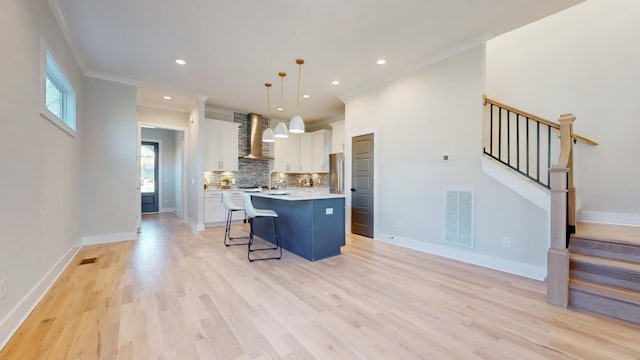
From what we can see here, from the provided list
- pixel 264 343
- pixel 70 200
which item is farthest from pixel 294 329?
pixel 70 200

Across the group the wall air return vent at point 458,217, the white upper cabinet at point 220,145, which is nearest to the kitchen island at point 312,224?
the wall air return vent at point 458,217

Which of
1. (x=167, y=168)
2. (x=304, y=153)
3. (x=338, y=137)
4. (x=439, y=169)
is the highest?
(x=338, y=137)

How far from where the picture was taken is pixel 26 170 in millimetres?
2125

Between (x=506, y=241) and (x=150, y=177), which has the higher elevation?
(x=150, y=177)

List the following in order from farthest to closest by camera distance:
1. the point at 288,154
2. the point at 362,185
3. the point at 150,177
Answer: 1. the point at 150,177
2. the point at 288,154
3. the point at 362,185

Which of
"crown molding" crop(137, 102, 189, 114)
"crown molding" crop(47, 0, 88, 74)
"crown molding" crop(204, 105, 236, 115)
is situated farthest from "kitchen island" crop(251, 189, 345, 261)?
"crown molding" crop(137, 102, 189, 114)

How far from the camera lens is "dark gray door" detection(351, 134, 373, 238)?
4.87 m

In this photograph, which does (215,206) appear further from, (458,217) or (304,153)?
(458,217)

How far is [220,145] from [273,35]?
3.84 meters

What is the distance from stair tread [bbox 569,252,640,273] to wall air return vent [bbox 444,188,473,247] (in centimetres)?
108

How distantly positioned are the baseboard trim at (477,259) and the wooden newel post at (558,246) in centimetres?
67

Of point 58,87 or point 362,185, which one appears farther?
point 362,185

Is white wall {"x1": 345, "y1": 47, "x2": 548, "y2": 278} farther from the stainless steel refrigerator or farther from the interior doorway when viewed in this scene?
the interior doorway

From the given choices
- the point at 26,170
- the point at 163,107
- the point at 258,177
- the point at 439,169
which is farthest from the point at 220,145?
the point at 439,169
